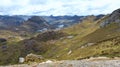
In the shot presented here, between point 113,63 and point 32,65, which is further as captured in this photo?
point 32,65

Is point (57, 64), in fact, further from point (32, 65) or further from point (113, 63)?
point (113, 63)

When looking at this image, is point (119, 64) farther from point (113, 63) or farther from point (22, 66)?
point (22, 66)

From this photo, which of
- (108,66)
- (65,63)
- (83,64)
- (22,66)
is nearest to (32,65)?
(22,66)

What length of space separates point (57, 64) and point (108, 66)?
8458 mm

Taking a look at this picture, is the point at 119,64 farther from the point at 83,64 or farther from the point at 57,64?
the point at 57,64

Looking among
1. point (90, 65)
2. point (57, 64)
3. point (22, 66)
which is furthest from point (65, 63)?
point (22, 66)

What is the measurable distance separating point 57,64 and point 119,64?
999cm

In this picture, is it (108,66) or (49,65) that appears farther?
(49,65)

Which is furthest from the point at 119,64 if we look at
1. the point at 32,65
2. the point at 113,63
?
the point at 32,65

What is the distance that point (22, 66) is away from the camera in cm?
4906

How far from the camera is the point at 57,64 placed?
4719 cm

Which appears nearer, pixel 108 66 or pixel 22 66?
pixel 108 66

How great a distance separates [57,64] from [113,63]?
9.01 m

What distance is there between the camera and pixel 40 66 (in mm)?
46875
